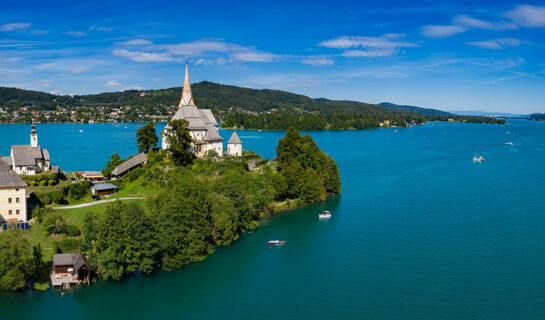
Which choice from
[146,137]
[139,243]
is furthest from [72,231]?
[146,137]

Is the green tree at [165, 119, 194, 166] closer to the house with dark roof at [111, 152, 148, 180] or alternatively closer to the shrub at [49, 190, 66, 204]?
the house with dark roof at [111, 152, 148, 180]

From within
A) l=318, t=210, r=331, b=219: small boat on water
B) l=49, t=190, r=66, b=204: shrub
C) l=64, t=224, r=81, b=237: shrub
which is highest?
l=49, t=190, r=66, b=204: shrub

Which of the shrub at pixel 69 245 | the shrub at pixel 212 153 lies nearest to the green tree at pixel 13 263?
the shrub at pixel 69 245

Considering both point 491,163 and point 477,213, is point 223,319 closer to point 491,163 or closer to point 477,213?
point 477,213

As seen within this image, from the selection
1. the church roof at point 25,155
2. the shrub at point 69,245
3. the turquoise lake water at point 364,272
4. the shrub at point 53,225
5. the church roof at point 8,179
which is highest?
the church roof at point 25,155

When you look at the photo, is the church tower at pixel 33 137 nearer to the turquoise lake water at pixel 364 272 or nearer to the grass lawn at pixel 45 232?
the grass lawn at pixel 45 232

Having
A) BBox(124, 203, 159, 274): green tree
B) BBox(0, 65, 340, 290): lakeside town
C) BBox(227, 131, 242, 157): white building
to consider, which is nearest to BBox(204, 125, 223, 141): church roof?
BBox(0, 65, 340, 290): lakeside town
